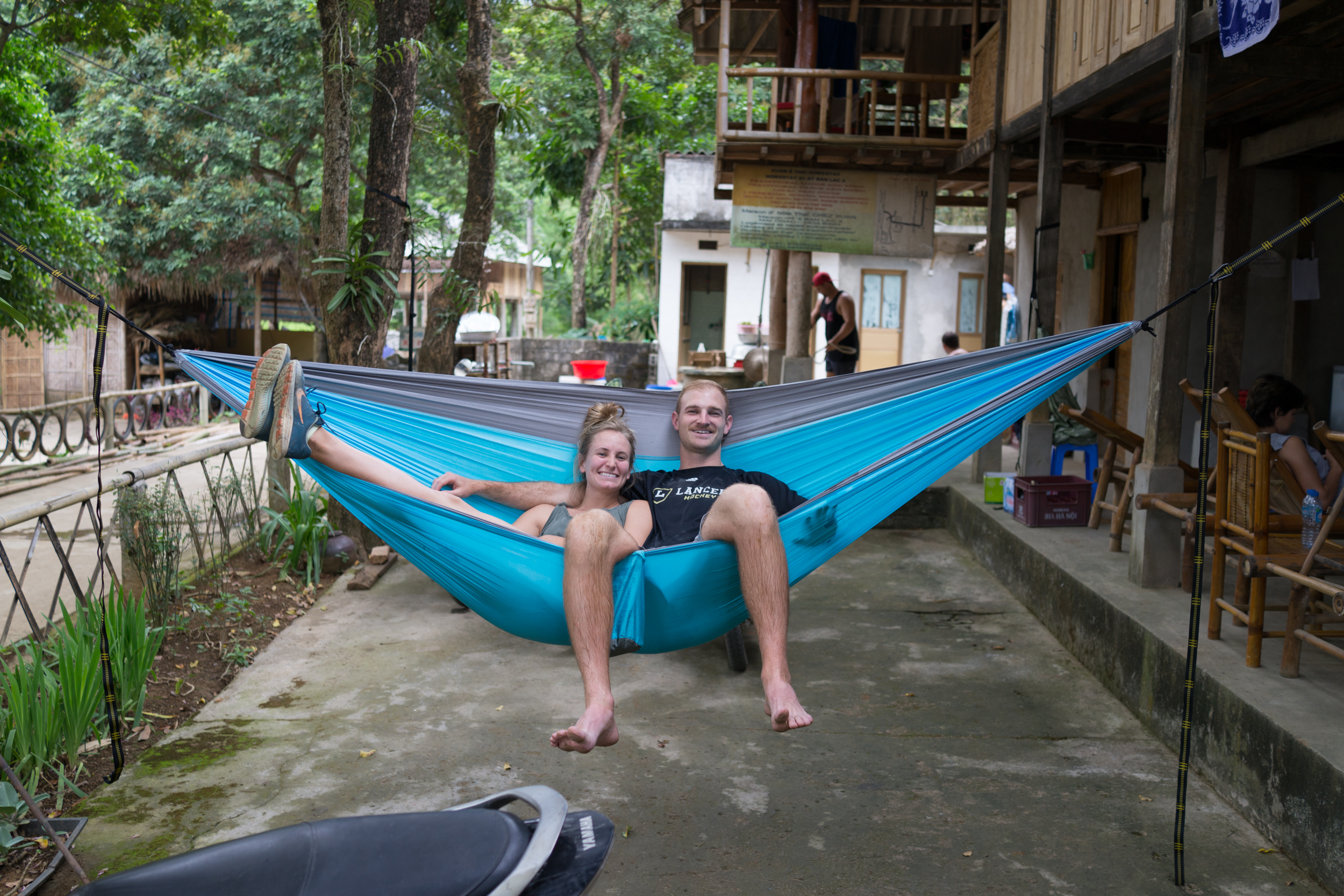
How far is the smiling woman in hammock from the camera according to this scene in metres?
2.02

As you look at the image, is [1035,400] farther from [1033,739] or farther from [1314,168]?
[1314,168]

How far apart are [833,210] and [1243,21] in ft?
10.6

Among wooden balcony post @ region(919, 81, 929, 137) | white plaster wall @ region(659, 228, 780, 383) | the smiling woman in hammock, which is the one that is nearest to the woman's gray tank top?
the smiling woman in hammock

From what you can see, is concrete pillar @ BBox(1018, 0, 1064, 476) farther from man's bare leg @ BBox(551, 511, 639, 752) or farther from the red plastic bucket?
the red plastic bucket

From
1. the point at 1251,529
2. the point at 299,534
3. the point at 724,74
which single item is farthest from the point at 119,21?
the point at 1251,529

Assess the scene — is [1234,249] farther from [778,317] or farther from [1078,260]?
[778,317]

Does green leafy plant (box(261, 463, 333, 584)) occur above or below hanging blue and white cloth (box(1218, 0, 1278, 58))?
below

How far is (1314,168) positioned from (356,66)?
431 cm

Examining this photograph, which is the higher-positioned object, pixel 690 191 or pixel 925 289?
pixel 690 191

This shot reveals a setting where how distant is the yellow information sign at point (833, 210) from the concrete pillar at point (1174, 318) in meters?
2.75

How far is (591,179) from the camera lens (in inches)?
506

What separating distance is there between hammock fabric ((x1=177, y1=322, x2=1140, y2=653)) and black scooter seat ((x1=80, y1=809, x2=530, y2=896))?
0.94 metres

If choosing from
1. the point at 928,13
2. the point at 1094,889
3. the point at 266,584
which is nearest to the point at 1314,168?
the point at 928,13

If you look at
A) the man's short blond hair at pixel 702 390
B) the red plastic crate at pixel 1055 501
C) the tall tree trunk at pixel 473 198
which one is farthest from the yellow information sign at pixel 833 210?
the man's short blond hair at pixel 702 390
